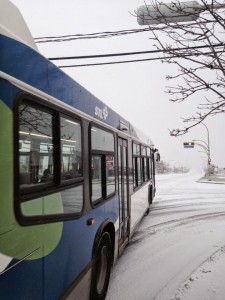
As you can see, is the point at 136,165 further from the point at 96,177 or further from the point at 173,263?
the point at 96,177

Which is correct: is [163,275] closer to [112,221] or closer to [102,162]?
[112,221]

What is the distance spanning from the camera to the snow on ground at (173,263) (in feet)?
15.4

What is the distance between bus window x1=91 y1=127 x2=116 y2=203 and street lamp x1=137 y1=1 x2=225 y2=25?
1615 mm

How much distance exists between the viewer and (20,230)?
229 centimetres

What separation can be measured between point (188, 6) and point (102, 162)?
2.44 meters

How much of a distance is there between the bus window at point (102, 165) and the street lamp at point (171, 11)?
1615 mm

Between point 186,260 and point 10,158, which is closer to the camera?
point 10,158

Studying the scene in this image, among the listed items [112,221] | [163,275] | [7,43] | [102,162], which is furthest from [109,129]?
[7,43]

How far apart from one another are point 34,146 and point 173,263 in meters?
4.48

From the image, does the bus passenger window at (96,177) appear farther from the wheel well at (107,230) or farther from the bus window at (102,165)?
the wheel well at (107,230)

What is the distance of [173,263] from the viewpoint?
5984 millimetres

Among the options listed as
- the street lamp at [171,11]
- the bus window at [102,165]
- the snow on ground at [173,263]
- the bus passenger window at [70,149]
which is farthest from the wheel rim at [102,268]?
the street lamp at [171,11]

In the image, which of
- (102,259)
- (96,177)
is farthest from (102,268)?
(96,177)

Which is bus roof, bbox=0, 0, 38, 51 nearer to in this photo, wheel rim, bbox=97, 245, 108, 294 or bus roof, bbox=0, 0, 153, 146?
bus roof, bbox=0, 0, 153, 146
